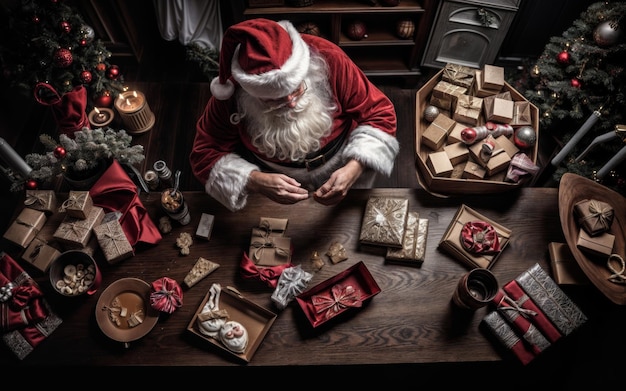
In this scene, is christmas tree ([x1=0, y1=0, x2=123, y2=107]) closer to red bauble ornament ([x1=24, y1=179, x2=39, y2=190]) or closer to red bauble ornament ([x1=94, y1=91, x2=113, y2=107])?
red bauble ornament ([x1=94, y1=91, x2=113, y2=107])

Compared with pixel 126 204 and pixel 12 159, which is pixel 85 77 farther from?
pixel 126 204

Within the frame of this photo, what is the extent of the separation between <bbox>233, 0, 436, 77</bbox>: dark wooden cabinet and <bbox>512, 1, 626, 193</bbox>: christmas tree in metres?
0.89

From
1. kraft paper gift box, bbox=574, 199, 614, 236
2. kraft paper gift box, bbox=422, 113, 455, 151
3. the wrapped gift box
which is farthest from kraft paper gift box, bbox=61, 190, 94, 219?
kraft paper gift box, bbox=574, 199, 614, 236

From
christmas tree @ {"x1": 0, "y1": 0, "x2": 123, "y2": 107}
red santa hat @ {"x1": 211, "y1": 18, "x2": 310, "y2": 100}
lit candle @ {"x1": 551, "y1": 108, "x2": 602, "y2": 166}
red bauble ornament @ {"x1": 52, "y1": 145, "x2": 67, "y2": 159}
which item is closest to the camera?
red santa hat @ {"x1": 211, "y1": 18, "x2": 310, "y2": 100}

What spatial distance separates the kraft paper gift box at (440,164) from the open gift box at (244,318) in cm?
103

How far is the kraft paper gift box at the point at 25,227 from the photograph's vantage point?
1.80m

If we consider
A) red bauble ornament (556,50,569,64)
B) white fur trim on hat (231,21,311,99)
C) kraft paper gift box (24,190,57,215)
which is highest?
white fur trim on hat (231,21,311,99)

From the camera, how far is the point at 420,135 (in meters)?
2.23

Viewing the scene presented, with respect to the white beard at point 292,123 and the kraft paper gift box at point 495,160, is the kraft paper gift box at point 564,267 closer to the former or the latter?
the kraft paper gift box at point 495,160

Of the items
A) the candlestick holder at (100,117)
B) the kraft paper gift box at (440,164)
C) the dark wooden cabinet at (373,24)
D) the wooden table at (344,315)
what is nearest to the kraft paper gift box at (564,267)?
the wooden table at (344,315)

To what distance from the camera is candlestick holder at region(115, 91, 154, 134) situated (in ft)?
9.30

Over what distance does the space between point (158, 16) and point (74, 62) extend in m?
0.80

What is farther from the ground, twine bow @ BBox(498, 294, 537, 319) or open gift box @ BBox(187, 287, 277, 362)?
twine bow @ BBox(498, 294, 537, 319)

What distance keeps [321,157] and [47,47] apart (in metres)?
1.76
